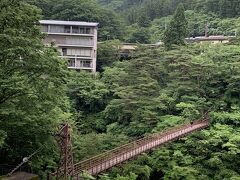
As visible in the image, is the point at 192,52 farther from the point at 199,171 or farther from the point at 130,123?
the point at 199,171

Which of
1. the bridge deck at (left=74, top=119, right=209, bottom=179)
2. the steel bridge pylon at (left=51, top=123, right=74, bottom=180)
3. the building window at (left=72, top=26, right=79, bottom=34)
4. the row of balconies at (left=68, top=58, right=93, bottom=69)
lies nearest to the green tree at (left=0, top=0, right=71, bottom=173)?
the steel bridge pylon at (left=51, top=123, right=74, bottom=180)

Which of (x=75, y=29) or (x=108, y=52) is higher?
(x=75, y=29)

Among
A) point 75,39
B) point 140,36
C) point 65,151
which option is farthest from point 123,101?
point 140,36

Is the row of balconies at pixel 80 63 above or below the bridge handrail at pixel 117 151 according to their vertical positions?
above

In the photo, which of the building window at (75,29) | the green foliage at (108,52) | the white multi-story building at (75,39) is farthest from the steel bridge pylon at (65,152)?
the building window at (75,29)

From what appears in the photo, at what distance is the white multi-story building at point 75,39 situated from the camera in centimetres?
4919

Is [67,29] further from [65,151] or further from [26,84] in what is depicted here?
[65,151]

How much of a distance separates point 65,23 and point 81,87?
12.5 metres

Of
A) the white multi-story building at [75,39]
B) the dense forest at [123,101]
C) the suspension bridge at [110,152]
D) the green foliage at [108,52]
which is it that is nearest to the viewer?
the dense forest at [123,101]

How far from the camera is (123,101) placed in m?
33.3

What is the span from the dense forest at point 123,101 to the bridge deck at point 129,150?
80cm

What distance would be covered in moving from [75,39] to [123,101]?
1884cm

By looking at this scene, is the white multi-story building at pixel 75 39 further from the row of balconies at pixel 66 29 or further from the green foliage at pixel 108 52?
the green foliage at pixel 108 52

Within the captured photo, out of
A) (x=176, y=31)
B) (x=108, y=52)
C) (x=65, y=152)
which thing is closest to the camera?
(x=65, y=152)
